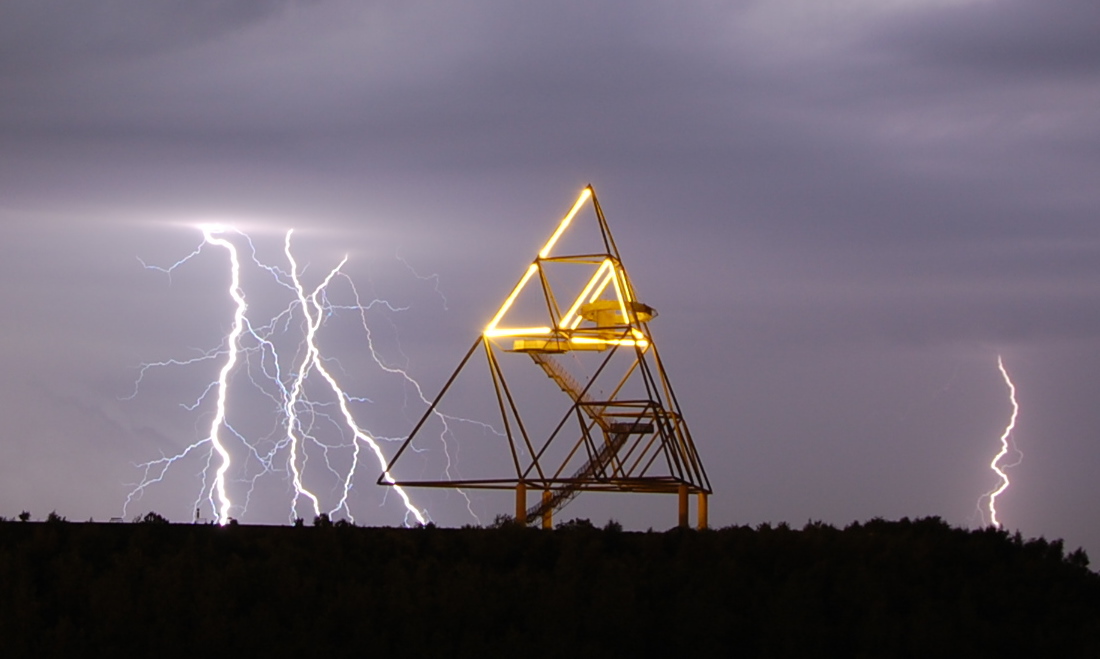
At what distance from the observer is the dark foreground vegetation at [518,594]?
20.8 meters

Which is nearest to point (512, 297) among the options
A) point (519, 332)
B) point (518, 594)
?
point (519, 332)

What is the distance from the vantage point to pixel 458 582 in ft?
75.6

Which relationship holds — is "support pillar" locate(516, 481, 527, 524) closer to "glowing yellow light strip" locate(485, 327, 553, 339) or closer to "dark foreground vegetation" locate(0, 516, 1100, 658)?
"glowing yellow light strip" locate(485, 327, 553, 339)

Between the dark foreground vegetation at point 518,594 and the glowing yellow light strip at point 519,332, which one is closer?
the dark foreground vegetation at point 518,594

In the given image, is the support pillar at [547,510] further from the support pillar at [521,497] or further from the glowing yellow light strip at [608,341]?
the glowing yellow light strip at [608,341]

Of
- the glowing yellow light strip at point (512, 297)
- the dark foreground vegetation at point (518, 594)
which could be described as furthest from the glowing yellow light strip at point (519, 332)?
the dark foreground vegetation at point (518, 594)

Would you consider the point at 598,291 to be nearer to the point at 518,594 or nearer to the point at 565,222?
the point at 565,222

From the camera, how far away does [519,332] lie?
43844 mm

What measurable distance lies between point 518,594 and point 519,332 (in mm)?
21459

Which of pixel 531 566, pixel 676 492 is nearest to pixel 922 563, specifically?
pixel 531 566

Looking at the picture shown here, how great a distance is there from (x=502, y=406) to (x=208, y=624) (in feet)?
74.1

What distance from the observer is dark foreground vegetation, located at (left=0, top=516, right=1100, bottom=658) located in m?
20.8

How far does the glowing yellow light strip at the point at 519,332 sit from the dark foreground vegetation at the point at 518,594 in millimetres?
16056

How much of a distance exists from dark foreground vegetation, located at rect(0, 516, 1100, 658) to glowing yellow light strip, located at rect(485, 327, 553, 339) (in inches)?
632
